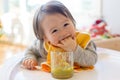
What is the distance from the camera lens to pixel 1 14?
10.6 feet

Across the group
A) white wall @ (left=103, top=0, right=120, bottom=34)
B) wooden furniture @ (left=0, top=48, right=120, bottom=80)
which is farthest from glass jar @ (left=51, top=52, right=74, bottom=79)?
white wall @ (left=103, top=0, right=120, bottom=34)

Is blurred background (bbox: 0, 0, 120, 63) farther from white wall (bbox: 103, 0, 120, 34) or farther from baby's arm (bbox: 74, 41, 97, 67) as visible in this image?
baby's arm (bbox: 74, 41, 97, 67)

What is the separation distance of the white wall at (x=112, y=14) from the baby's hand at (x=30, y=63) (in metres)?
1.58

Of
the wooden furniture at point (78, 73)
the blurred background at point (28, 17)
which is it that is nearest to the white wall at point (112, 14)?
the blurred background at point (28, 17)

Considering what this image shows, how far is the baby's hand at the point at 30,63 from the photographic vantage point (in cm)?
80

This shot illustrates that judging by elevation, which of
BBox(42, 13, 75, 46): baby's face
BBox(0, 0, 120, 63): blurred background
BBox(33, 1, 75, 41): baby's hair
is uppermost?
BBox(33, 1, 75, 41): baby's hair

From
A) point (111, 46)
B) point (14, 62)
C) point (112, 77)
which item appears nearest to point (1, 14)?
point (111, 46)

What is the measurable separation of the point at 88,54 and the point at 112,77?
0.34 ft

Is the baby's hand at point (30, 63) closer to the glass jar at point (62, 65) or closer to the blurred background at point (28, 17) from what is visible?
the glass jar at point (62, 65)

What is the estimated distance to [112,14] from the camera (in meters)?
2.31

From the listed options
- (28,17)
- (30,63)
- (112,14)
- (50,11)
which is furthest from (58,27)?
(28,17)

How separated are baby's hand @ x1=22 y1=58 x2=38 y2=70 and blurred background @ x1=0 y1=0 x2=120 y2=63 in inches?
62.5

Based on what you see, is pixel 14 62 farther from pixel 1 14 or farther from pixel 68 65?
pixel 1 14

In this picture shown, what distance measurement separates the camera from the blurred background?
2.34 meters
